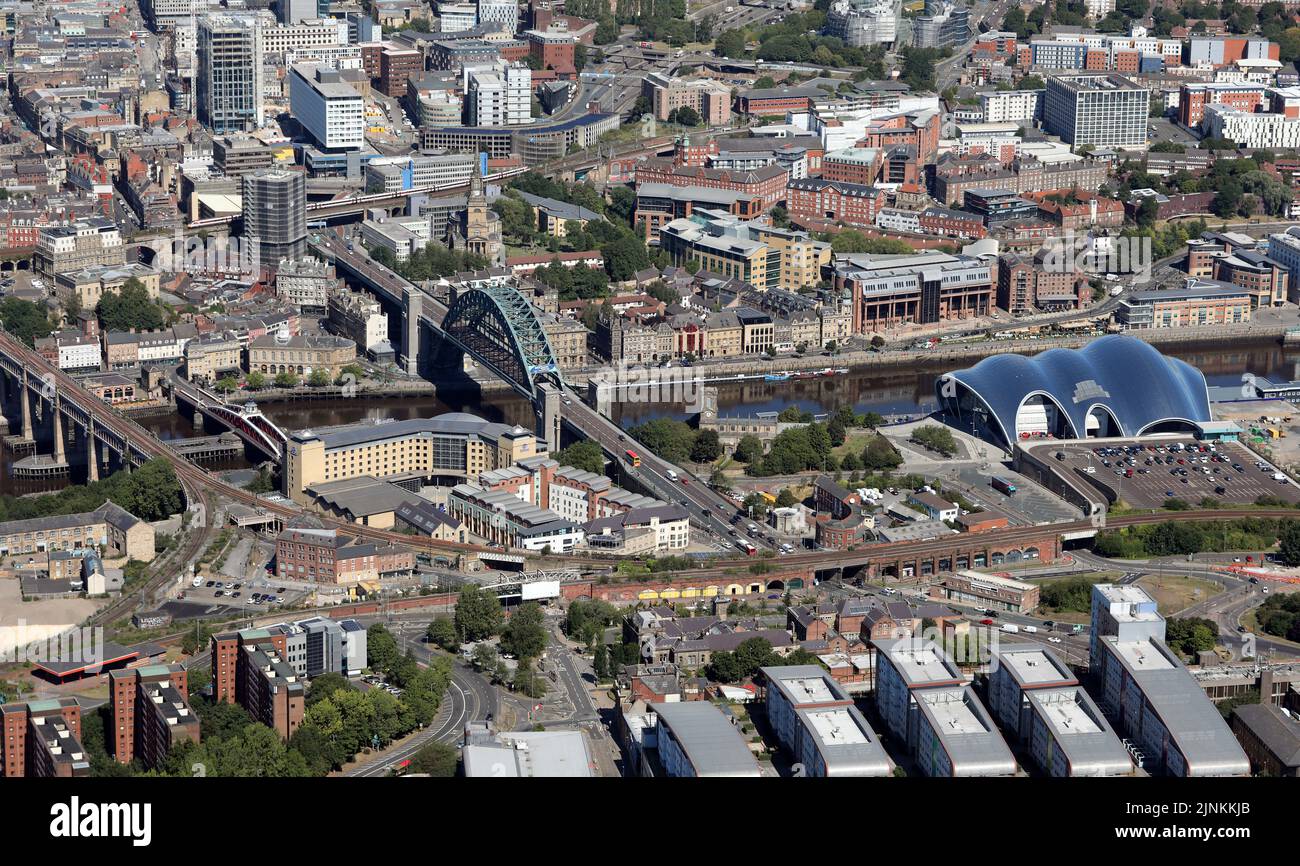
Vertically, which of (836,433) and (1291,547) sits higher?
(836,433)

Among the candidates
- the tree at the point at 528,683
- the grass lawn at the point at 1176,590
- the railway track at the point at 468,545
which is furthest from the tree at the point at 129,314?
the grass lawn at the point at 1176,590

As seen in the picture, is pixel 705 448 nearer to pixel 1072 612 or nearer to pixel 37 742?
pixel 1072 612

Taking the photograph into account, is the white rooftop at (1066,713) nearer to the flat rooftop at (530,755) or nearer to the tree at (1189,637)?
the tree at (1189,637)

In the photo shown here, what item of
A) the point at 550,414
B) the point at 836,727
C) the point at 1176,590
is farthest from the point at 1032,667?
the point at 550,414

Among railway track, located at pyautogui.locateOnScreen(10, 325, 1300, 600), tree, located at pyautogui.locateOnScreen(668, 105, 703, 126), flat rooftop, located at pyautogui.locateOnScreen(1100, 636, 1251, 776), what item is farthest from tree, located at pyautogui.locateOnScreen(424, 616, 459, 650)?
tree, located at pyautogui.locateOnScreen(668, 105, 703, 126)

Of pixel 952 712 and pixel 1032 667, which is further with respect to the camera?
pixel 1032 667

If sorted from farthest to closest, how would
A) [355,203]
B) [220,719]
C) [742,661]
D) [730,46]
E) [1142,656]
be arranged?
[730,46] → [355,203] → [742,661] → [1142,656] → [220,719]

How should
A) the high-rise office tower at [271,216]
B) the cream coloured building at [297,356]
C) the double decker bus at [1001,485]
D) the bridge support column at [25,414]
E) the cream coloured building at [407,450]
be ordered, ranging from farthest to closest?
the high-rise office tower at [271,216]
the cream coloured building at [297,356]
the bridge support column at [25,414]
the double decker bus at [1001,485]
the cream coloured building at [407,450]
